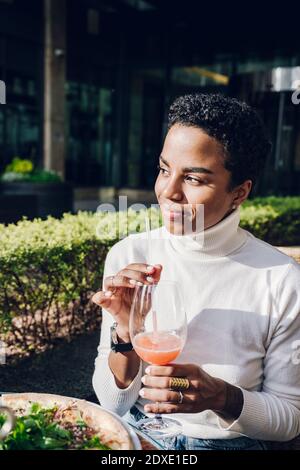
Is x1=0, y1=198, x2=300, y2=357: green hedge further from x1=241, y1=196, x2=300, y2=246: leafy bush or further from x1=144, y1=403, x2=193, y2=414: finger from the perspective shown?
x1=144, y1=403, x2=193, y2=414: finger

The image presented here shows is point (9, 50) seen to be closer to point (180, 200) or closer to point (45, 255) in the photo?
point (45, 255)

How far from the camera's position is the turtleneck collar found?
1.76 metres

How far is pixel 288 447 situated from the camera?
1699 mm

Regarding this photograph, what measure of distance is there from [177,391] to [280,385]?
0.46 m

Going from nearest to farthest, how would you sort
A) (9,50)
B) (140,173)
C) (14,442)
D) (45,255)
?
1. (14,442)
2. (45,255)
3. (9,50)
4. (140,173)

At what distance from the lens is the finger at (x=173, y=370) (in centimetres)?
133

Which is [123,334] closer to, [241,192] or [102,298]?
[102,298]

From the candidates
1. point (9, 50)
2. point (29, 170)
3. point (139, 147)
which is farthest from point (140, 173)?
point (29, 170)

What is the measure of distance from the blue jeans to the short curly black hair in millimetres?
833

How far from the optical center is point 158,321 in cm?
148

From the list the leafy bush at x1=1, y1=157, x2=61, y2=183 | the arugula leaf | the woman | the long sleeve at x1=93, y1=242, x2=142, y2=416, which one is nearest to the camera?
the arugula leaf

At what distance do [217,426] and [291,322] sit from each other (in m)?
0.41

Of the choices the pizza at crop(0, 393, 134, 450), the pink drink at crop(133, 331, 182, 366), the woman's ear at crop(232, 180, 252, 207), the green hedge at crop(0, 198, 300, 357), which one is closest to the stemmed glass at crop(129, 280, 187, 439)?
the pink drink at crop(133, 331, 182, 366)

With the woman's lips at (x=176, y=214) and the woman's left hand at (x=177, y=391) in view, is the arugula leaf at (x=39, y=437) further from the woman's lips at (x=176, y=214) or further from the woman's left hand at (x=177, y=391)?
the woman's lips at (x=176, y=214)
